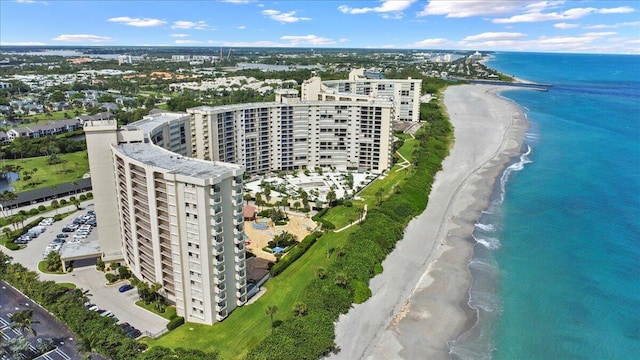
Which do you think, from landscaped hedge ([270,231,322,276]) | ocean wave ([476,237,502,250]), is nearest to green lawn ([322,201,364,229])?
landscaped hedge ([270,231,322,276])

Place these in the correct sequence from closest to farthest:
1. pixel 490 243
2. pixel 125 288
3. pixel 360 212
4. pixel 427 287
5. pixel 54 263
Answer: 1. pixel 125 288
2. pixel 427 287
3. pixel 54 263
4. pixel 490 243
5. pixel 360 212

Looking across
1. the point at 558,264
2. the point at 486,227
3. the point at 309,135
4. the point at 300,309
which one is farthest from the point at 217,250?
the point at 309,135

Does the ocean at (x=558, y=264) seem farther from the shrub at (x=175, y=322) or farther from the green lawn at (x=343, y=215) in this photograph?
the shrub at (x=175, y=322)

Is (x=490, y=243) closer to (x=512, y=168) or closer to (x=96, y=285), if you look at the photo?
(x=512, y=168)

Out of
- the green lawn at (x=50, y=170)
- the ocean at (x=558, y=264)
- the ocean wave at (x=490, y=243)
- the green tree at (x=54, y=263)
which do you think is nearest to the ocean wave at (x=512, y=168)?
the ocean at (x=558, y=264)

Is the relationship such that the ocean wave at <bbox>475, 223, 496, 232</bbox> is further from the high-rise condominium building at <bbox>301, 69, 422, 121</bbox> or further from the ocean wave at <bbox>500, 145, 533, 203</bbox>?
the high-rise condominium building at <bbox>301, 69, 422, 121</bbox>

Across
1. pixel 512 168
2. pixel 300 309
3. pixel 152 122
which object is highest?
pixel 152 122
